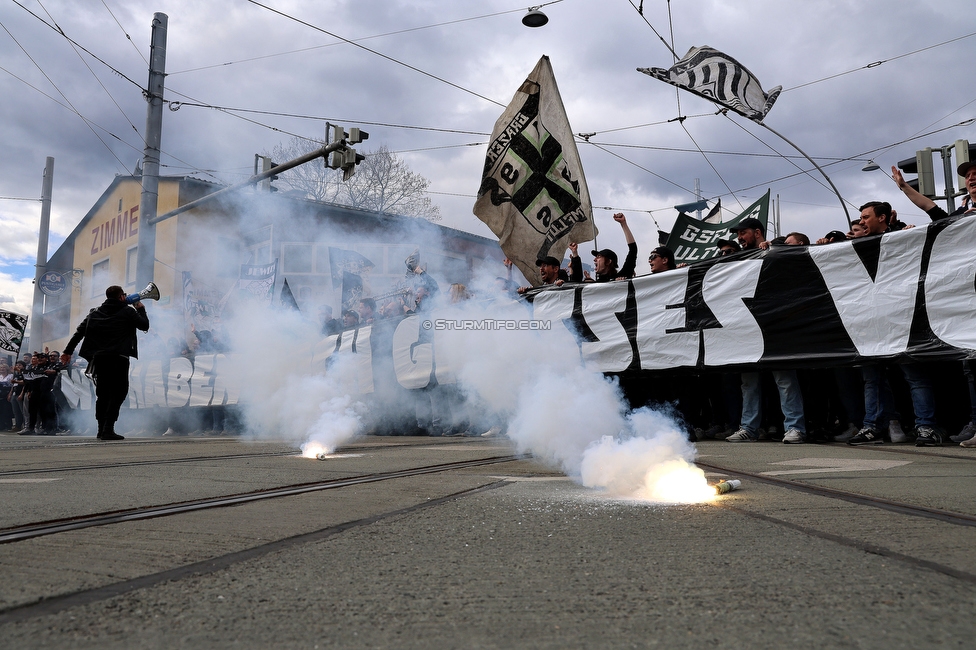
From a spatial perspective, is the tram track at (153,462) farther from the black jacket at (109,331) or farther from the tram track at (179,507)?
the black jacket at (109,331)

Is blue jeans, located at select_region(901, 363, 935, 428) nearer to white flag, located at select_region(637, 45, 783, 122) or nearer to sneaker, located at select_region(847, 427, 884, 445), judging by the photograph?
sneaker, located at select_region(847, 427, 884, 445)

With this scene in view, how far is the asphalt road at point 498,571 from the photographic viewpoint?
4.15 ft

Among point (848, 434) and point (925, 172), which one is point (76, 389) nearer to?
point (848, 434)

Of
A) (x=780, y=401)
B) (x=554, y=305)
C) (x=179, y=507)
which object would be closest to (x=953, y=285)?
(x=780, y=401)

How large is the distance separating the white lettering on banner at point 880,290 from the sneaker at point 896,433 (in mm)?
597

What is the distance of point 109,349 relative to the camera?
8578 mm

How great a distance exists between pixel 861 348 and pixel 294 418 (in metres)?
5.70

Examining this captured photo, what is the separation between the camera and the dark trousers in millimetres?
8625

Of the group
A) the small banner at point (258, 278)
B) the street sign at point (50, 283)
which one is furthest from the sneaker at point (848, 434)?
the street sign at point (50, 283)

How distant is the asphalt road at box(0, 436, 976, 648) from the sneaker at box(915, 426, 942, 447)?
2531 millimetres

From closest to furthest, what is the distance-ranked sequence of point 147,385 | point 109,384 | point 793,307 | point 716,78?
point 793,307 < point 109,384 < point 716,78 < point 147,385

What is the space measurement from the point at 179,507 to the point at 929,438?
5.31 m

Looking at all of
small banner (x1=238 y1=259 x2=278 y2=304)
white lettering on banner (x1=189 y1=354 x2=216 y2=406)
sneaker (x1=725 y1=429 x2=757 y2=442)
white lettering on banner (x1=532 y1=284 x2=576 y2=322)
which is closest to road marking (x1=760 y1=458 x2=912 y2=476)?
sneaker (x1=725 y1=429 x2=757 y2=442)

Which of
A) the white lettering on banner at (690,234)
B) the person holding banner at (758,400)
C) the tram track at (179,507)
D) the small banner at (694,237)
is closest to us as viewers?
the tram track at (179,507)
